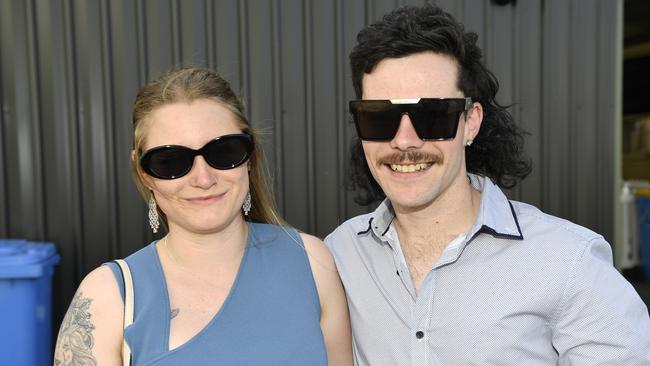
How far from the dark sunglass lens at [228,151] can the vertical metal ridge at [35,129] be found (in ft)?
7.00

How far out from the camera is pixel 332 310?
1688 mm

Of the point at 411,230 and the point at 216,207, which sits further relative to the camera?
the point at 411,230

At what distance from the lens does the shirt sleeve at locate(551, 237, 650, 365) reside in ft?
4.41

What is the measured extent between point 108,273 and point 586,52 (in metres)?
3.80

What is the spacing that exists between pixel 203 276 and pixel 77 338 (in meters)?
0.37

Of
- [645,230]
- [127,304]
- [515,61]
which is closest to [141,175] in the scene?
[127,304]

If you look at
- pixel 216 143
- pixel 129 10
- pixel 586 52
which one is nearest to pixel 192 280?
pixel 216 143

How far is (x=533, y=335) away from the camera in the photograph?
1412 mm

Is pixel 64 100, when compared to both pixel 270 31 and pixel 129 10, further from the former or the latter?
pixel 270 31

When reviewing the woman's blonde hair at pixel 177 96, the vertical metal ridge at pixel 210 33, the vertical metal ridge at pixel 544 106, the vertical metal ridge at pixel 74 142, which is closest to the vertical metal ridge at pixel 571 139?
the vertical metal ridge at pixel 544 106

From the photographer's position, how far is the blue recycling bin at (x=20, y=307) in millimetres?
2418

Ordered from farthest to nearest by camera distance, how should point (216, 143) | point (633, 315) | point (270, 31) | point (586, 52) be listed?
1. point (586, 52)
2. point (270, 31)
3. point (216, 143)
4. point (633, 315)

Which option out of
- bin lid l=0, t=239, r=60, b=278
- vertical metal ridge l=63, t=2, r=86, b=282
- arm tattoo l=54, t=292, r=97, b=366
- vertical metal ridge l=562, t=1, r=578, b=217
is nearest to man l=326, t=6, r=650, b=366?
arm tattoo l=54, t=292, r=97, b=366

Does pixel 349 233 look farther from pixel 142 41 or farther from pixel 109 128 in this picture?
pixel 142 41
